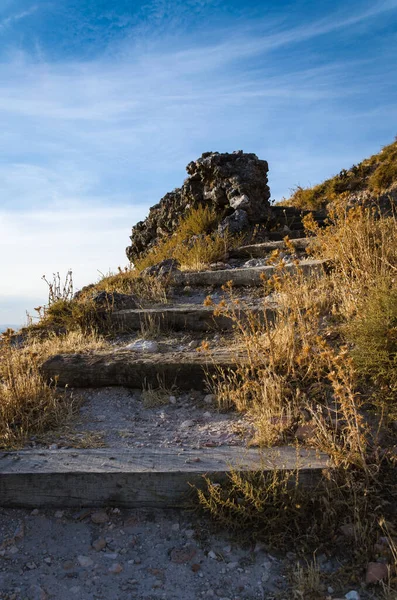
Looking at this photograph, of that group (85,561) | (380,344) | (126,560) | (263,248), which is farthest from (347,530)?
(263,248)

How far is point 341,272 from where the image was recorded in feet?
17.3

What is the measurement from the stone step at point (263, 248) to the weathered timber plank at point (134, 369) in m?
4.10

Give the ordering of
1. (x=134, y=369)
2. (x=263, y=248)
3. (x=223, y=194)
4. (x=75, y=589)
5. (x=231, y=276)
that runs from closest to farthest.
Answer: (x=75, y=589)
(x=134, y=369)
(x=231, y=276)
(x=263, y=248)
(x=223, y=194)

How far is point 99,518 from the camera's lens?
9.09 ft

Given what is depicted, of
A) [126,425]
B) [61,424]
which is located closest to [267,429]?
[126,425]

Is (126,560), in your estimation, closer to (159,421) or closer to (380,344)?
(159,421)

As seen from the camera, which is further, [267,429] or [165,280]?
[165,280]

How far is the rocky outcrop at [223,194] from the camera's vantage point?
33.8 feet

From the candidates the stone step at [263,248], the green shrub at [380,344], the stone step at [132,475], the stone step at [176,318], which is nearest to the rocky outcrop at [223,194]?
the stone step at [263,248]

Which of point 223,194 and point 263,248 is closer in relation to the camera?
point 263,248

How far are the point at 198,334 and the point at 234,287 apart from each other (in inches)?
65.3

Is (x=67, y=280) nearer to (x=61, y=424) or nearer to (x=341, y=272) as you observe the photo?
(x=61, y=424)

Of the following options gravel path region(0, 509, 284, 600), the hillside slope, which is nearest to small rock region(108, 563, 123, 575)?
gravel path region(0, 509, 284, 600)

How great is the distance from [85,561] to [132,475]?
0.49 m
